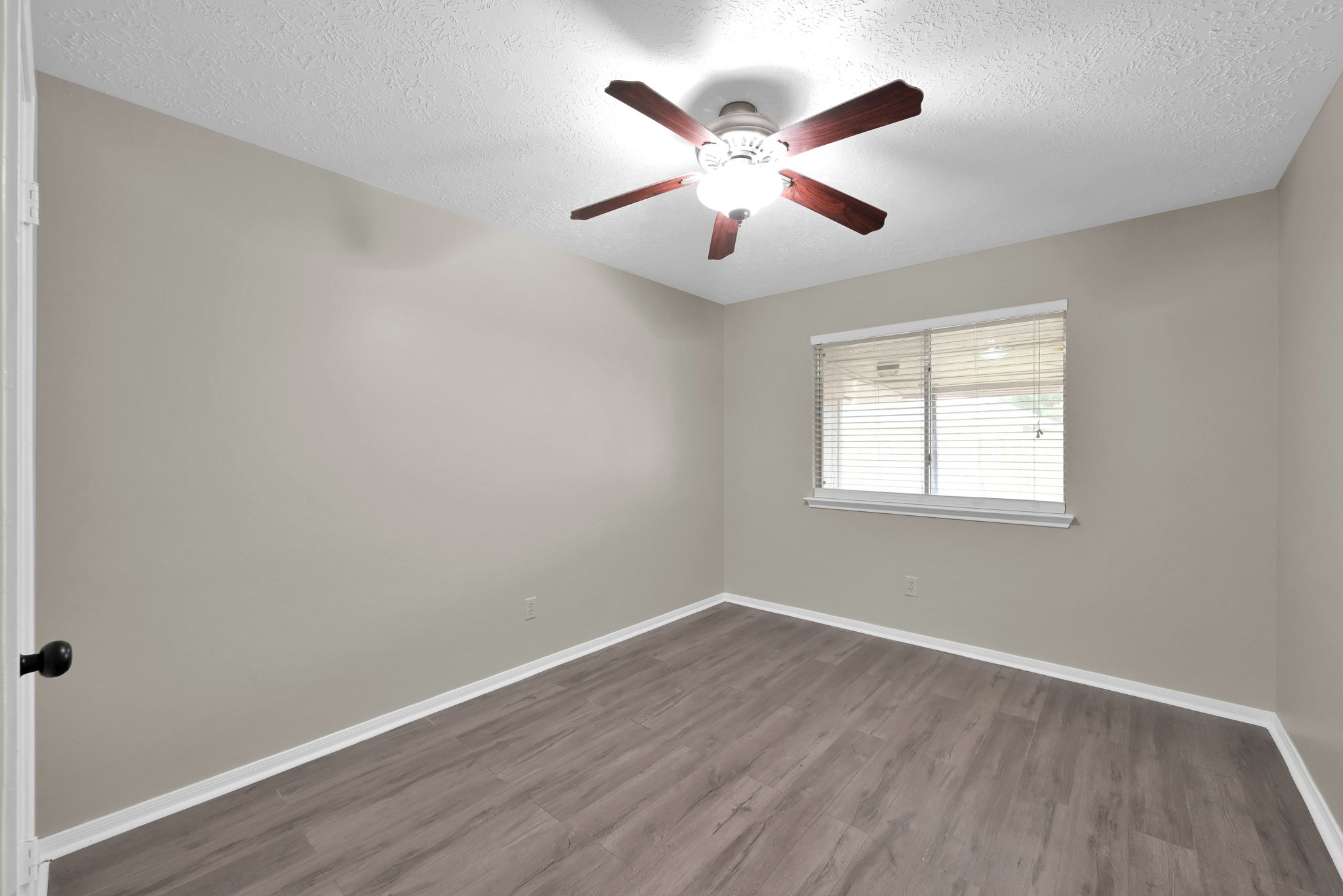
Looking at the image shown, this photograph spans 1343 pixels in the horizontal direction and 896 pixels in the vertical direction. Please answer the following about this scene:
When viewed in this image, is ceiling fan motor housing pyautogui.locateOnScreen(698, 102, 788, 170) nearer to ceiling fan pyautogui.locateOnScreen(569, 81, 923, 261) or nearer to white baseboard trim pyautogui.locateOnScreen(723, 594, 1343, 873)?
ceiling fan pyautogui.locateOnScreen(569, 81, 923, 261)

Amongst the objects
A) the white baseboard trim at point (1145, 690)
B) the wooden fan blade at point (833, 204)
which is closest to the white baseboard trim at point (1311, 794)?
the white baseboard trim at point (1145, 690)

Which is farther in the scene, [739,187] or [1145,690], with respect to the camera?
[1145,690]

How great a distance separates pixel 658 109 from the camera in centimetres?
162

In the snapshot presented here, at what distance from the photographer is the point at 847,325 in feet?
13.2

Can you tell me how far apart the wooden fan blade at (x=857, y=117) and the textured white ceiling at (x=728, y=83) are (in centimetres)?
25

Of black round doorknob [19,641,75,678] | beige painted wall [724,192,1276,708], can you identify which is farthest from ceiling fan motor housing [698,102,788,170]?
beige painted wall [724,192,1276,708]

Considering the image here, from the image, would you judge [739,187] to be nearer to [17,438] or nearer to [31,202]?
[17,438]

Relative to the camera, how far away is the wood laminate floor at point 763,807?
1.78 meters

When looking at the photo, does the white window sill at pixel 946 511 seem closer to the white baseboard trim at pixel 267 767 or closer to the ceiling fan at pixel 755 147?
the white baseboard trim at pixel 267 767

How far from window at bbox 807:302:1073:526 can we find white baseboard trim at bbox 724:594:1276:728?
0.79 metres

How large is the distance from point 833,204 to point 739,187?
46 cm

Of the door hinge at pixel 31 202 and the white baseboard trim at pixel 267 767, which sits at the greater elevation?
the door hinge at pixel 31 202

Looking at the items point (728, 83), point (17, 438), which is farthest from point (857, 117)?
point (17, 438)

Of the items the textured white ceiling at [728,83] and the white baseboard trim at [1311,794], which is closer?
the textured white ceiling at [728,83]
